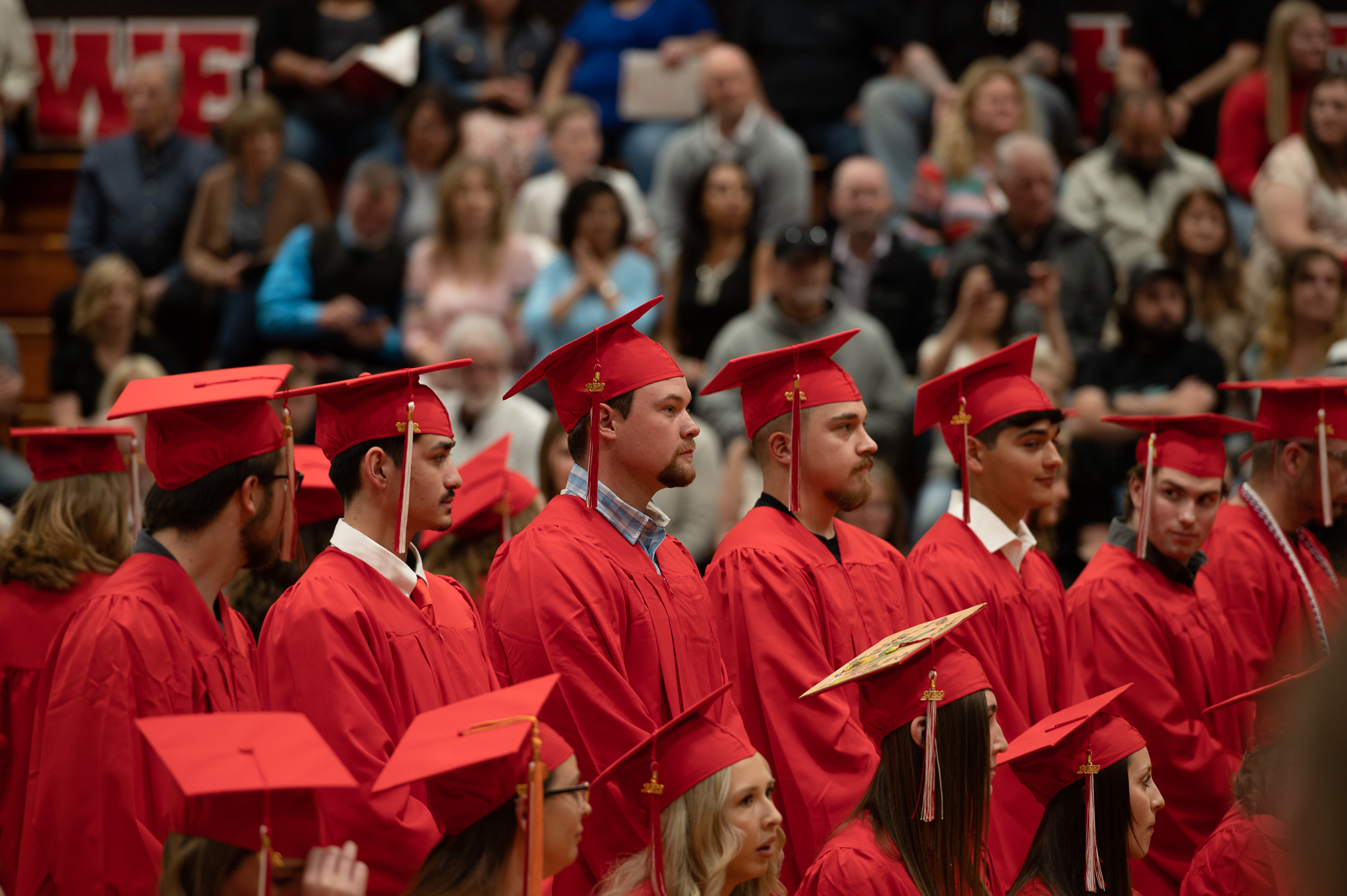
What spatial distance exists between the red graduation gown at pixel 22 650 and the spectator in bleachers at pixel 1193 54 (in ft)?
21.9

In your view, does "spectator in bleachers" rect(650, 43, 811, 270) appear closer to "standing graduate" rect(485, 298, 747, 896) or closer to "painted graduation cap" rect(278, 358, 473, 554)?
"standing graduate" rect(485, 298, 747, 896)

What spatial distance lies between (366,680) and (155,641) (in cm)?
45

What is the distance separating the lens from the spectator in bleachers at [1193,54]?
8633 millimetres

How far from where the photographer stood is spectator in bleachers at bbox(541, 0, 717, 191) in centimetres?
895

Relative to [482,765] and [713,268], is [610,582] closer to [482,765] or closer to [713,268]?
[482,765]

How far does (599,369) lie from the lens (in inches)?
146

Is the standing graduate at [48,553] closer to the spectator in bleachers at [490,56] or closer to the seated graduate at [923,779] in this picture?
the seated graduate at [923,779]

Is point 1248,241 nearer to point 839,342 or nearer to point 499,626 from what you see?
point 839,342

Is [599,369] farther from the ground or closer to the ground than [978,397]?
farther from the ground

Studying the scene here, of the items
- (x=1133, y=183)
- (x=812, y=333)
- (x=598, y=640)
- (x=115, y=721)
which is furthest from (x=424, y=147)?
(x=115, y=721)

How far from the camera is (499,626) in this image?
351 centimetres

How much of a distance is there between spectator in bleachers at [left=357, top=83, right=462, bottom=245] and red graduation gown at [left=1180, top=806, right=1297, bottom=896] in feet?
19.1

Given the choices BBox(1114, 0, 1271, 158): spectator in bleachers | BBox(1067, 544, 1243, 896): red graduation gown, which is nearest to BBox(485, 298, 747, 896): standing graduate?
BBox(1067, 544, 1243, 896): red graduation gown

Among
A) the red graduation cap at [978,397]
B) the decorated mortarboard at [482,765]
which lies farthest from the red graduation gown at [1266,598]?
the decorated mortarboard at [482,765]
